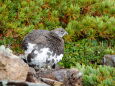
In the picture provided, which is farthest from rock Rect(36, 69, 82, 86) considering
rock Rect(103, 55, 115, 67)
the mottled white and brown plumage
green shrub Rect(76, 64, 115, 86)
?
rock Rect(103, 55, 115, 67)

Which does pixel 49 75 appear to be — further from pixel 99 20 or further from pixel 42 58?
pixel 99 20

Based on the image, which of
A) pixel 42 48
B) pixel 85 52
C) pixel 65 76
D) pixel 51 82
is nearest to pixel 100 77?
pixel 65 76

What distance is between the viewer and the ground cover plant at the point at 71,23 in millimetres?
9297

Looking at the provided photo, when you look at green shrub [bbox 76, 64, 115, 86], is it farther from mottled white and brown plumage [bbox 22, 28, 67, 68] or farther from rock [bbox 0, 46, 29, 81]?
rock [bbox 0, 46, 29, 81]

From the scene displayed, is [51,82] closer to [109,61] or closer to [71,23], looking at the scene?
[109,61]

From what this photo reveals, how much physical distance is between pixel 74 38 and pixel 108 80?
4.17 meters

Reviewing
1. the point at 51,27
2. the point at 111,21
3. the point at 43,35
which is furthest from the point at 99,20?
the point at 43,35

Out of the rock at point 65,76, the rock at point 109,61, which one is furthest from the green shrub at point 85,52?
the rock at point 65,76

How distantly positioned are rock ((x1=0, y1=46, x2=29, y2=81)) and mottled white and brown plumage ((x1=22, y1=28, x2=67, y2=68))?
3.54 ft

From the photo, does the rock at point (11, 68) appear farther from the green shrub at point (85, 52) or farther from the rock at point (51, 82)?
the green shrub at point (85, 52)

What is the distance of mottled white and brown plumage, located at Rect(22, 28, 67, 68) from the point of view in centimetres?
650

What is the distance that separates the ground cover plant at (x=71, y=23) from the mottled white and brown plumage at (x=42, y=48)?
2019mm

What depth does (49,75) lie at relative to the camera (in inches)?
245

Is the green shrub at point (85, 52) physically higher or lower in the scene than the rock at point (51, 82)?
higher
